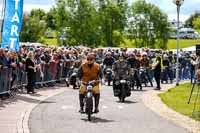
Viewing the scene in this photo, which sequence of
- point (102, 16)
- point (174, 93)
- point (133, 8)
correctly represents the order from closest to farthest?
point (174, 93), point (102, 16), point (133, 8)

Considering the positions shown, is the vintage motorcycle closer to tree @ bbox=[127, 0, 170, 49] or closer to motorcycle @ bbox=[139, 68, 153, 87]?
motorcycle @ bbox=[139, 68, 153, 87]

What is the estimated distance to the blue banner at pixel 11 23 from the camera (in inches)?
1021

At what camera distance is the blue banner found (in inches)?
1021

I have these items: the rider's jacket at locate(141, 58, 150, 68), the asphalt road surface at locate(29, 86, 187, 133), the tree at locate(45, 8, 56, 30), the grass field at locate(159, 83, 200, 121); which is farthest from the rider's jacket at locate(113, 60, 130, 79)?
the tree at locate(45, 8, 56, 30)

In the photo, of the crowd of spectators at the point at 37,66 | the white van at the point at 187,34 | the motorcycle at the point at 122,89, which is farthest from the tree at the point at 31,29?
the motorcycle at the point at 122,89

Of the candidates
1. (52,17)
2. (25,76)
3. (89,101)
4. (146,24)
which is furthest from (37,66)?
(52,17)

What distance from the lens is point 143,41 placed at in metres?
95.2

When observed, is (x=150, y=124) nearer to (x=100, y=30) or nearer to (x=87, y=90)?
(x=87, y=90)

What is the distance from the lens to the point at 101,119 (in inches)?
753

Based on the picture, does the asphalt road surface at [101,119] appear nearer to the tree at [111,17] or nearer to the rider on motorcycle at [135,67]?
the rider on motorcycle at [135,67]

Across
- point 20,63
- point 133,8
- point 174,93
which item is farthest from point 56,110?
point 133,8

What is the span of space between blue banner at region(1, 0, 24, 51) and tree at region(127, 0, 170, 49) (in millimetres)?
65476

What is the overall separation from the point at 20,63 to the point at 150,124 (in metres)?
10.7

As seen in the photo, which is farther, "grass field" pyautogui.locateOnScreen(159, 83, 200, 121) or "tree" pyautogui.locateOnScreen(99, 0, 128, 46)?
"tree" pyautogui.locateOnScreen(99, 0, 128, 46)
